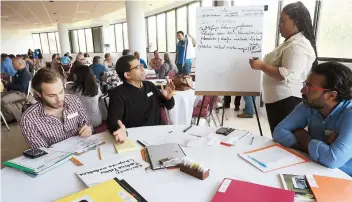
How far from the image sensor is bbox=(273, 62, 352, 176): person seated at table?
1159 millimetres

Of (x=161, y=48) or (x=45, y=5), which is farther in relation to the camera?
(x=161, y=48)

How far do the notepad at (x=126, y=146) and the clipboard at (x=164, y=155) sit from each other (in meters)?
0.10

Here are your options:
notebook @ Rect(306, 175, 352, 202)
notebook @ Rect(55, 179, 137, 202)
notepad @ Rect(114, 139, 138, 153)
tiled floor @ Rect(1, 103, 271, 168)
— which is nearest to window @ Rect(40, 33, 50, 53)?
tiled floor @ Rect(1, 103, 271, 168)

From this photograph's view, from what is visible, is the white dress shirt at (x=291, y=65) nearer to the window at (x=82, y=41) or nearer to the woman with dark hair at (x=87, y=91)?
the woman with dark hair at (x=87, y=91)

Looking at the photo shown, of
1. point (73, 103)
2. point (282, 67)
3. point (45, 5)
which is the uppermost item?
point (45, 5)

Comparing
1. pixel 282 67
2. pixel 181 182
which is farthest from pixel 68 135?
pixel 282 67

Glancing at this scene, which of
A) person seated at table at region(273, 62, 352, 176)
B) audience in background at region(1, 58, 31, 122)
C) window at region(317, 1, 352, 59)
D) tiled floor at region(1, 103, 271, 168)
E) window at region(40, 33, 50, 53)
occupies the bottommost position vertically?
tiled floor at region(1, 103, 271, 168)

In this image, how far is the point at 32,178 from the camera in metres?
1.14

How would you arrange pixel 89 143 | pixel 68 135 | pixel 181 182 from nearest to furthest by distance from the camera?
pixel 181 182 → pixel 89 143 → pixel 68 135

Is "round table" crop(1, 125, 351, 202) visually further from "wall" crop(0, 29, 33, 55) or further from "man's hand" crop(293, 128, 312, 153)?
"wall" crop(0, 29, 33, 55)

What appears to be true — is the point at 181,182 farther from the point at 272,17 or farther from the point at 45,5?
the point at 45,5

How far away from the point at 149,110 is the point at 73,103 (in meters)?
0.63

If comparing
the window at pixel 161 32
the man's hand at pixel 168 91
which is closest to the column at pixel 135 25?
the window at pixel 161 32

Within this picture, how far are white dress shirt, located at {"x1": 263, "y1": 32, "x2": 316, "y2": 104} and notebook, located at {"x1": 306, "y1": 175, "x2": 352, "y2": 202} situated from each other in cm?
97
